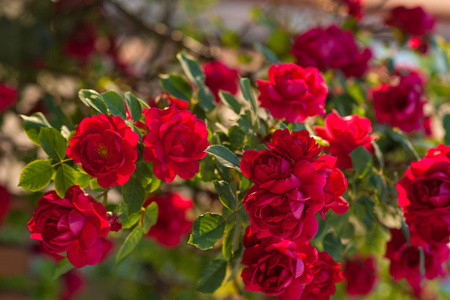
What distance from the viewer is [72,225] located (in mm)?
491

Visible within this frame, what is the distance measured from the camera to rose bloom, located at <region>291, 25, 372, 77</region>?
36.3 inches

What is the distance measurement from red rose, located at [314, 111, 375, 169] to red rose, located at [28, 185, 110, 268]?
32 centimetres

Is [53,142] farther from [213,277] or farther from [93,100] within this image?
[213,277]

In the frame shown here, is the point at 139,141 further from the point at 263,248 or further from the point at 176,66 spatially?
the point at 176,66

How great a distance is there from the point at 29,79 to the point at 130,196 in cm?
121

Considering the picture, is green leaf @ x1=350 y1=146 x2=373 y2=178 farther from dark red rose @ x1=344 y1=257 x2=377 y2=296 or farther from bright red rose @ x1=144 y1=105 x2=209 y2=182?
dark red rose @ x1=344 y1=257 x2=377 y2=296

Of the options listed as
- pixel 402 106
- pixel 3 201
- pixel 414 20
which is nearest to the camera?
pixel 402 106

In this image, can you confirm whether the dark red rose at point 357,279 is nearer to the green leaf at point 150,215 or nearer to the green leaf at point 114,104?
the green leaf at point 150,215

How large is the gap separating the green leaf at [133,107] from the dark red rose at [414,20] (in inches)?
32.5

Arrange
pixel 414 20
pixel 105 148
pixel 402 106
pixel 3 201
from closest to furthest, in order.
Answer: pixel 105 148, pixel 402 106, pixel 414 20, pixel 3 201

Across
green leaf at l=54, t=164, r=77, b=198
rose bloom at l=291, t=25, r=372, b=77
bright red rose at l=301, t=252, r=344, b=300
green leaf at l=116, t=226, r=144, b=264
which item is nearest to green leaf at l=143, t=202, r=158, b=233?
green leaf at l=116, t=226, r=144, b=264

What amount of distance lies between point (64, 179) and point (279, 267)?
278 mm

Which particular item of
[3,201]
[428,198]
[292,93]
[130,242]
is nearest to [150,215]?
[130,242]

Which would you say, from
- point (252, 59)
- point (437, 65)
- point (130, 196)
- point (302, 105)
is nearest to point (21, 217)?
point (252, 59)
